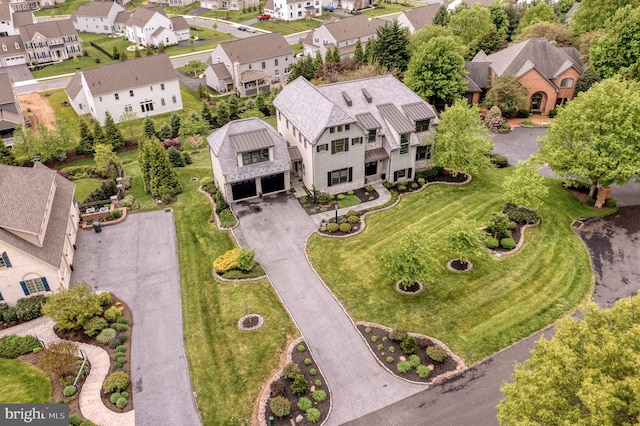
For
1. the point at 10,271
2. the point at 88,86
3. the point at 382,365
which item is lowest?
the point at 382,365

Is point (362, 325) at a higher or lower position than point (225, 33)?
lower

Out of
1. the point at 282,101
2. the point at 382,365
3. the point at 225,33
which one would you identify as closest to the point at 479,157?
the point at 282,101

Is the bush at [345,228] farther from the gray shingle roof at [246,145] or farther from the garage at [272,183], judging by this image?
the garage at [272,183]

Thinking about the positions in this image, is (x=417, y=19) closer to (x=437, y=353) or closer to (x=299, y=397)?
(x=437, y=353)

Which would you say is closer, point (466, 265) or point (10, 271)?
point (10, 271)

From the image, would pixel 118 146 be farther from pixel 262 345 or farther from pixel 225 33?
pixel 225 33

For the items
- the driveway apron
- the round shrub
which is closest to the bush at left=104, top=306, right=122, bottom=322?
the driveway apron

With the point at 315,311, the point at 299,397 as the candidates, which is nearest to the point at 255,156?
the point at 315,311
